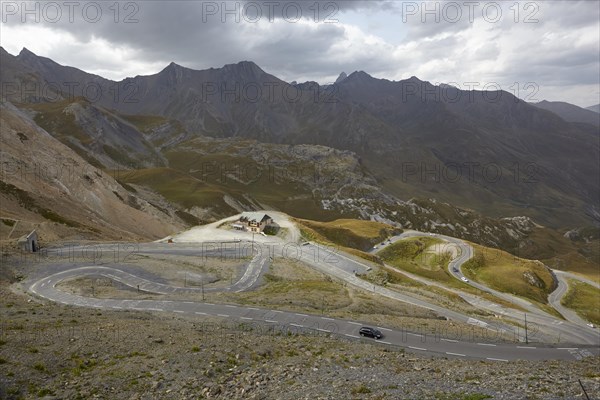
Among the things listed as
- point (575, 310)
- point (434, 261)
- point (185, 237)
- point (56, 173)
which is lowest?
point (575, 310)

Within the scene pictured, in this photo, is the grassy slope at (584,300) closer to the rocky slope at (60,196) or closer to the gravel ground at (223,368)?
the gravel ground at (223,368)

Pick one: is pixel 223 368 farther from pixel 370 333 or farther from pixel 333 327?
pixel 370 333

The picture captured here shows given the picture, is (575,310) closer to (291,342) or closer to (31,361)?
(291,342)

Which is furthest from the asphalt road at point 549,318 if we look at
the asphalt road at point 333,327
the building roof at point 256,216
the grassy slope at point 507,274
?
the building roof at point 256,216

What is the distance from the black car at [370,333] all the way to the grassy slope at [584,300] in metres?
71.1

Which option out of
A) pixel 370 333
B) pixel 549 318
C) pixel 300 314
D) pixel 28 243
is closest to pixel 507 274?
pixel 549 318

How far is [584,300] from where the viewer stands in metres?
98.6

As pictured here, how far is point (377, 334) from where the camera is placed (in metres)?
41.6

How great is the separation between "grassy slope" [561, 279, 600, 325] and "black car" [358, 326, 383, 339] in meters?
71.1

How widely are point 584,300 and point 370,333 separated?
282 ft

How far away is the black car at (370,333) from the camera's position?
41312 millimetres

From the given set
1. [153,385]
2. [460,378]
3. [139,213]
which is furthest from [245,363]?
[139,213]

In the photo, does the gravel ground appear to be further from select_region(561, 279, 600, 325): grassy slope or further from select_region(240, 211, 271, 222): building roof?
select_region(561, 279, 600, 325): grassy slope

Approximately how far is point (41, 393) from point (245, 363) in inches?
505
